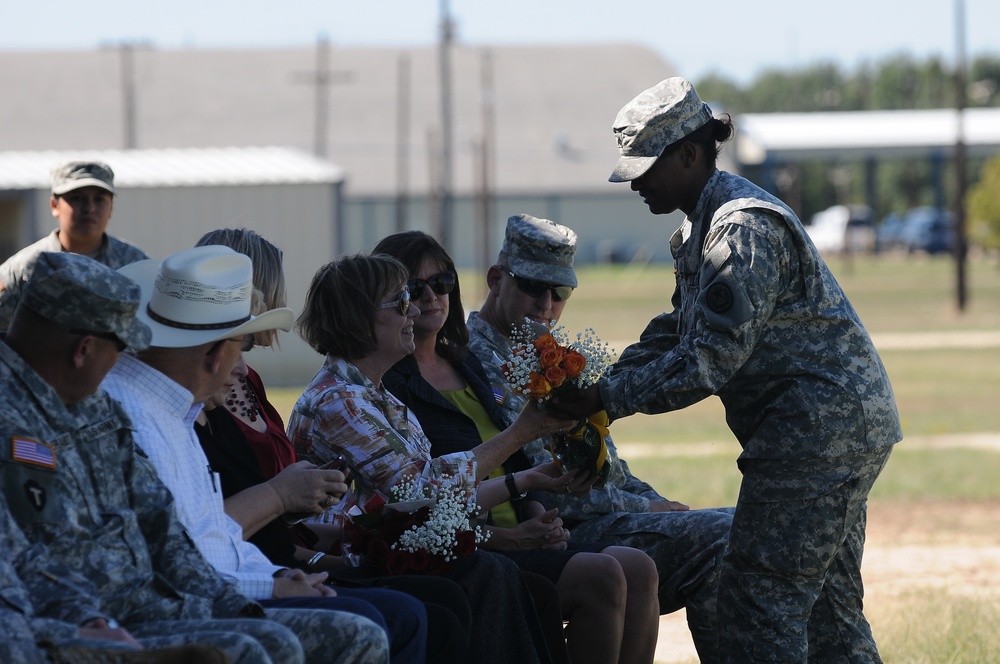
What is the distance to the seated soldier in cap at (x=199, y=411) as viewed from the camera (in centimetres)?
368

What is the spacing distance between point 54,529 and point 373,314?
157 centimetres

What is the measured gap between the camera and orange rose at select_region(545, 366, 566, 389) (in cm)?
443

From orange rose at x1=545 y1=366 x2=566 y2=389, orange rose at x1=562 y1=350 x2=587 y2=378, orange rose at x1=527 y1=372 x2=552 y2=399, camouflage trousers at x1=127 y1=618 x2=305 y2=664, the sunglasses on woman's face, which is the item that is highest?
the sunglasses on woman's face

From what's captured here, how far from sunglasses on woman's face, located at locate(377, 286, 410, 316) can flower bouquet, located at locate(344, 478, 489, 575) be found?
0.59 metres

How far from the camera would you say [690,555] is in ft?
16.0

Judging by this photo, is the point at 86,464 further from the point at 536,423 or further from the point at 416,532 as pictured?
the point at 536,423

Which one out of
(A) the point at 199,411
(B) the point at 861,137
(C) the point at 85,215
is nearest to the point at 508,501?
(A) the point at 199,411

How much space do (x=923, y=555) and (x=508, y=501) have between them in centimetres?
469

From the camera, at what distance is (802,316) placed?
14.0 feet

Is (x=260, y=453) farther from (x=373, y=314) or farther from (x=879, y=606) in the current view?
(x=879, y=606)

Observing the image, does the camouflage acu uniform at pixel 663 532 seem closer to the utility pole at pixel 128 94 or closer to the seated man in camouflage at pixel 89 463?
the seated man in camouflage at pixel 89 463

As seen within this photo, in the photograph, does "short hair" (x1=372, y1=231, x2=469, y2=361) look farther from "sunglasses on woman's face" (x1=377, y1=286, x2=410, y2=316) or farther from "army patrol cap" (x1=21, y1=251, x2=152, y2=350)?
"army patrol cap" (x1=21, y1=251, x2=152, y2=350)

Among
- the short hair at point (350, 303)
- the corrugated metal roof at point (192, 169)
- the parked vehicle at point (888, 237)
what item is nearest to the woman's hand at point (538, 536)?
the short hair at point (350, 303)

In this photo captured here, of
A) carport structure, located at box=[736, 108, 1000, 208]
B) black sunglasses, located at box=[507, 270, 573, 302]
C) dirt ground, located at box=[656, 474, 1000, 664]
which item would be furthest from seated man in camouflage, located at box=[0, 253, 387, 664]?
carport structure, located at box=[736, 108, 1000, 208]
